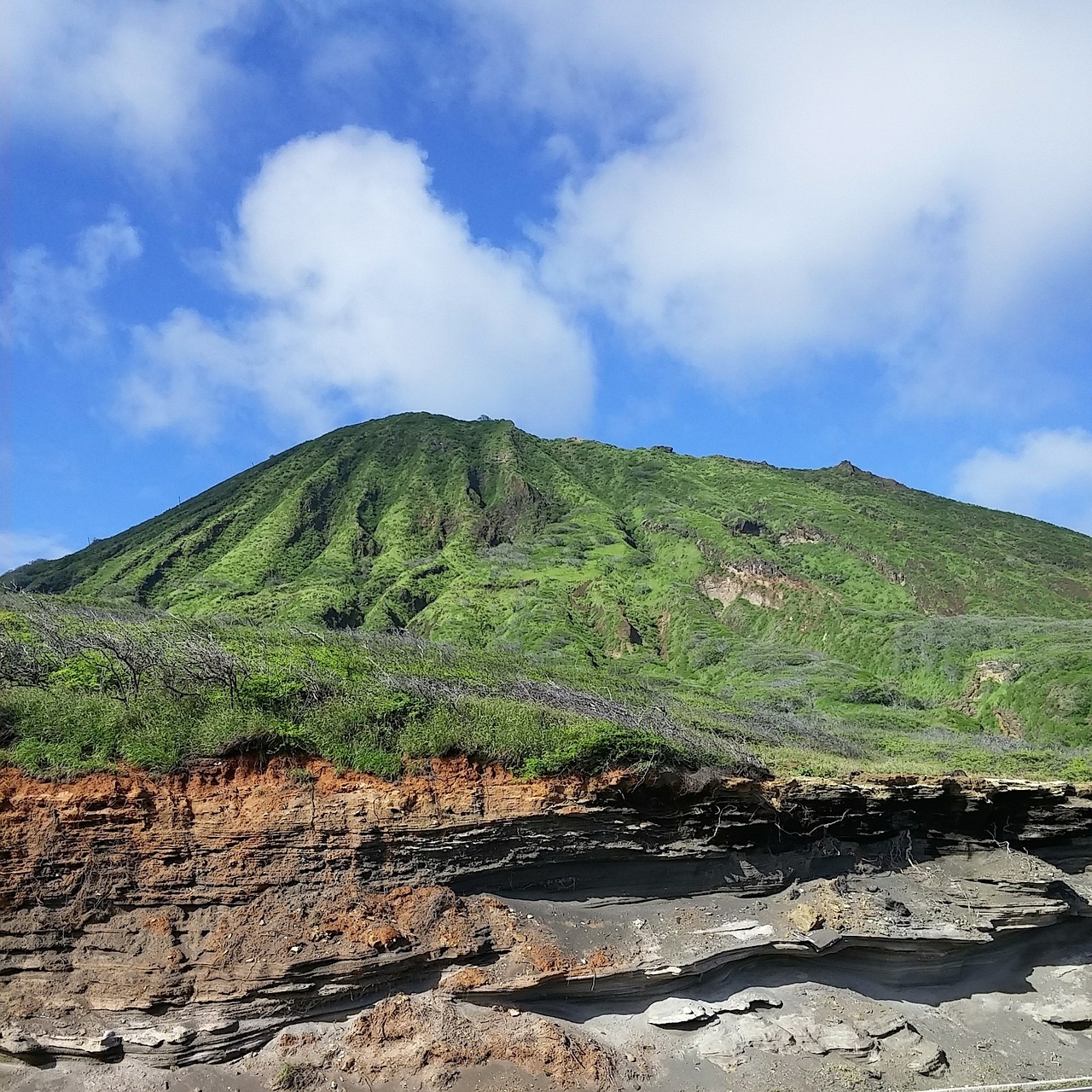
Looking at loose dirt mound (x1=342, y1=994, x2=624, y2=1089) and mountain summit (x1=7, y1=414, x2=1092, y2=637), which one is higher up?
mountain summit (x1=7, y1=414, x2=1092, y2=637)

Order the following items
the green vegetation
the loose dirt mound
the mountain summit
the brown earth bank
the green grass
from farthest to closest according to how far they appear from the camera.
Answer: the mountain summit < the green vegetation < the green grass < the loose dirt mound < the brown earth bank

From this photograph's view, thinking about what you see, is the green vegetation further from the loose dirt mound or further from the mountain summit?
the loose dirt mound

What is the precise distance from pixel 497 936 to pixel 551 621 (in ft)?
151

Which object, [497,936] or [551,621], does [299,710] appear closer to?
[497,936]

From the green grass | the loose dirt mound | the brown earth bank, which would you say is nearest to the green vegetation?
the green grass

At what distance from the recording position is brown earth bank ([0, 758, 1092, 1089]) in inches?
455

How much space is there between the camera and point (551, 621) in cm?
5925

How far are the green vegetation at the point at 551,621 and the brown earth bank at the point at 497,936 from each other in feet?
3.09

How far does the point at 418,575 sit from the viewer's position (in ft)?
235

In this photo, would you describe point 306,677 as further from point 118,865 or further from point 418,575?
point 418,575

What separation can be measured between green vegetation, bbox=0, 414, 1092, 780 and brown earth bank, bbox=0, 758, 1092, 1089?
3.09ft

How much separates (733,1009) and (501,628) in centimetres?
4623

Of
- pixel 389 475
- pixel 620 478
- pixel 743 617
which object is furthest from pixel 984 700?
pixel 389 475

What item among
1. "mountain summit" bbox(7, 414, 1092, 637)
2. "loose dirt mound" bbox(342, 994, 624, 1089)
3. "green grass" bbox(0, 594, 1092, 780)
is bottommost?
"loose dirt mound" bbox(342, 994, 624, 1089)
